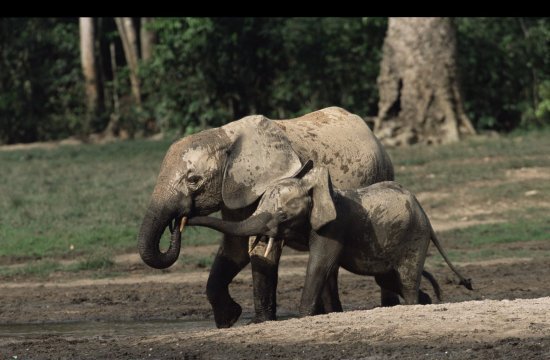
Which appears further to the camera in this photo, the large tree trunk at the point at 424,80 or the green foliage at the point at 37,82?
the green foliage at the point at 37,82

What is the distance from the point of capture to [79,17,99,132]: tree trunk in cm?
3085

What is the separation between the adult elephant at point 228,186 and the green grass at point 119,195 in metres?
3.83

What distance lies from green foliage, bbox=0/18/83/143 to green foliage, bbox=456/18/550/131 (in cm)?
952

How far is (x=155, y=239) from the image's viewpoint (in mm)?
9859

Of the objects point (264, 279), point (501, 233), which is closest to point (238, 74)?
point (501, 233)

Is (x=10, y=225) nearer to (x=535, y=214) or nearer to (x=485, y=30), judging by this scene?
(x=535, y=214)

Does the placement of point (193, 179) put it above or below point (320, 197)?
above

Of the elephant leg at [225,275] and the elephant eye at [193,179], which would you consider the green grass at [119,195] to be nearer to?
the elephant leg at [225,275]

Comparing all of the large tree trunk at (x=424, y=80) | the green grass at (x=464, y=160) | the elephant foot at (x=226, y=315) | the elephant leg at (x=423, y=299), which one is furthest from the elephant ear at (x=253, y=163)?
the large tree trunk at (x=424, y=80)

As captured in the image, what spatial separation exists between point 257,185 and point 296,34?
56.7 feet

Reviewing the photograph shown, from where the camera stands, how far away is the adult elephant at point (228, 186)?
32.5 feet

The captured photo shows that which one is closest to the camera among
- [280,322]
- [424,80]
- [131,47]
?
[280,322]

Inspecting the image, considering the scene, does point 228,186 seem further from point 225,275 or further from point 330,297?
Result: point 330,297

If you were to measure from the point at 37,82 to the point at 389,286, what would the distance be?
22.6 m
